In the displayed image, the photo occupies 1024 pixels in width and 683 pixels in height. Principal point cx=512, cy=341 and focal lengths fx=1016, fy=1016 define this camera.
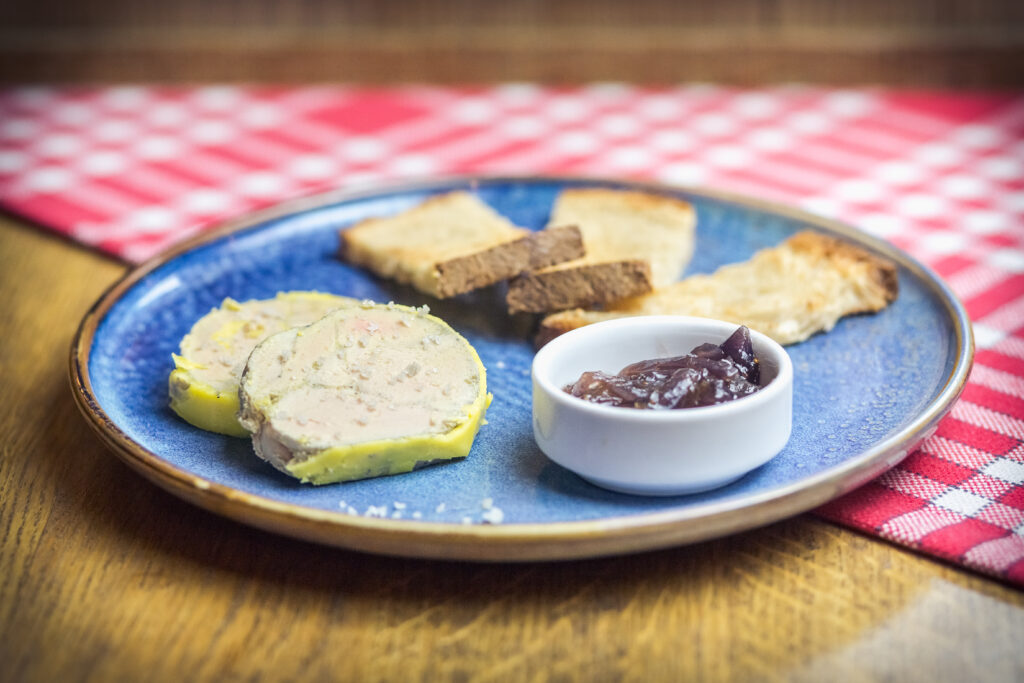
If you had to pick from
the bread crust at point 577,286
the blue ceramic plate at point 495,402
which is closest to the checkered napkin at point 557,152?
the blue ceramic plate at point 495,402

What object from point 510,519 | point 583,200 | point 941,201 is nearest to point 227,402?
point 510,519

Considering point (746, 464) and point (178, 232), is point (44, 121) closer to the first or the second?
point (178, 232)

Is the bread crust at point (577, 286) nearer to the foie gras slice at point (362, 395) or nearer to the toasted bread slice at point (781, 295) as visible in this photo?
the toasted bread slice at point (781, 295)

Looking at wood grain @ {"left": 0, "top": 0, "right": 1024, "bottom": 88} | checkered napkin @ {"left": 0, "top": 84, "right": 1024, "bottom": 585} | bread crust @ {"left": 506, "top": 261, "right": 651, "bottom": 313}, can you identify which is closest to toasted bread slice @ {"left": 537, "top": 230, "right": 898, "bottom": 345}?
bread crust @ {"left": 506, "top": 261, "right": 651, "bottom": 313}

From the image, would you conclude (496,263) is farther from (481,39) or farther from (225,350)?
(481,39)

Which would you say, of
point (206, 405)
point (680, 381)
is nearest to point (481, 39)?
point (206, 405)

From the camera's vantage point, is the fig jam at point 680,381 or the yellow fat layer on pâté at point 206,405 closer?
the fig jam at point 680,381
